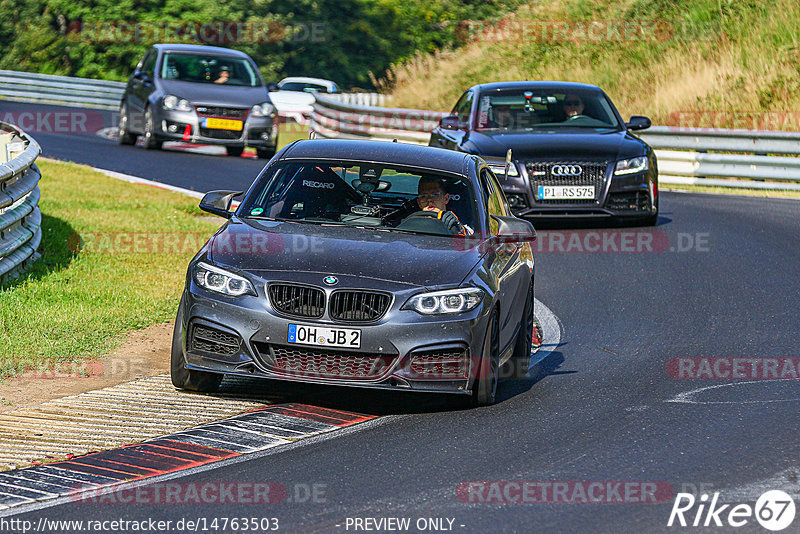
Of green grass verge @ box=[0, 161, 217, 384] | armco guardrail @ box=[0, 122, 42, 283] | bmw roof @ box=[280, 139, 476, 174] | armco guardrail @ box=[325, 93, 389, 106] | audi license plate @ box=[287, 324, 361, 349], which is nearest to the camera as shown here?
audi license plate @ box=[287, 324, 361, 349]

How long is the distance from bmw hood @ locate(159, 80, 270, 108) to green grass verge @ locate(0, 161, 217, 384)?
5092mm

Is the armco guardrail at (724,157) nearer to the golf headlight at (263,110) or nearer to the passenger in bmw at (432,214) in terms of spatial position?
the golf headlight at (263,110)

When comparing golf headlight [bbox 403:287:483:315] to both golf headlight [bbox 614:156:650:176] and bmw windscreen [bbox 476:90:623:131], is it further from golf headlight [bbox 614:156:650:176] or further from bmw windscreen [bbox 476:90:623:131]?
bmw windscreen [bbox 476:90:623:131]

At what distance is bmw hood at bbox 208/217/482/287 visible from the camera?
7.68 meters

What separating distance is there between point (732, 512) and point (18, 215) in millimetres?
7311

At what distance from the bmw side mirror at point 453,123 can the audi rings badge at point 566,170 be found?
6.23ft

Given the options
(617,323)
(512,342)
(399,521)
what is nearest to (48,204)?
(617,323)

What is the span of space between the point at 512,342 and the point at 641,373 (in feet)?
3.14

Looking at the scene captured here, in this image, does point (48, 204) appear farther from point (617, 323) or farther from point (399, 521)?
point (399, 521)

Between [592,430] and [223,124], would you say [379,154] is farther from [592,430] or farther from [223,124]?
[223,124]

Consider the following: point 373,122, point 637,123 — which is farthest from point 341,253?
point 373,122

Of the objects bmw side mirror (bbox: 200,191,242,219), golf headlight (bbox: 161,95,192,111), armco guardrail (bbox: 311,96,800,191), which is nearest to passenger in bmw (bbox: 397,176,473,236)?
bmw side mirror (bbox: 200,191,242,219)

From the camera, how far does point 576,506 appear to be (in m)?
5.89

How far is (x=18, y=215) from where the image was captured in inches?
445
